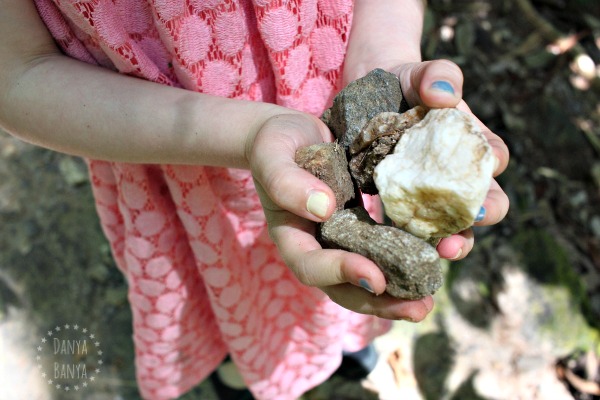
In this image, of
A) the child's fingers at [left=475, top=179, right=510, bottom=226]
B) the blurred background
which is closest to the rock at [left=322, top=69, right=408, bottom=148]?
the child's fingers at [left=475, top=179, right=510, bottom=226]

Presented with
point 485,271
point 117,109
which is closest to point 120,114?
point 117,109

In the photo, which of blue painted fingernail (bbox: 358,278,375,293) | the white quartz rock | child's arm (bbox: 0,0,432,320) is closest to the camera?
blue painted fingernail (bbox: 358,278,375,293)

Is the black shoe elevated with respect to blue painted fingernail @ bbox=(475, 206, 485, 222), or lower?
lower

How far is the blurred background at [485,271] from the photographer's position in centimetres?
271

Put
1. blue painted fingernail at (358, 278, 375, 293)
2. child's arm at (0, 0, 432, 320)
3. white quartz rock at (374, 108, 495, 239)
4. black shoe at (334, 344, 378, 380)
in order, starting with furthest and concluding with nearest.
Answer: black shoe at (334, 344, 378, 380)
child's arm at (0, 0, 432, 320)
white quartz rock at (374, 108, 495, 239)
blue painted fingernail at (358, 278, 375, 293)

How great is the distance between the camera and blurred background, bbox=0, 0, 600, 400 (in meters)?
2.71

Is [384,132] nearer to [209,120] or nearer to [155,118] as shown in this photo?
[209,120]

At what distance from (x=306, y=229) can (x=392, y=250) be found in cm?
24

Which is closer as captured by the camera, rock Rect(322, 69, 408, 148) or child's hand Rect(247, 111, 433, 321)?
child's hand Rect(247, 111, 433, 321)

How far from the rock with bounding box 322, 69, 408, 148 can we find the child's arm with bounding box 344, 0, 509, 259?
0.05 meters

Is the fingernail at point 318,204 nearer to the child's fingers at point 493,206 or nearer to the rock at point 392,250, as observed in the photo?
the rock at point 392,250

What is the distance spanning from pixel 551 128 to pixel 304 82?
2.33 metres

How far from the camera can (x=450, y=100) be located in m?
1.32

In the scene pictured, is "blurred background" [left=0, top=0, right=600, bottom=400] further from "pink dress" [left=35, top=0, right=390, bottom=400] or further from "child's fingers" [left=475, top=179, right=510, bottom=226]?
"child's fingers" [left=475, top=179, right=510, bottom=226]
